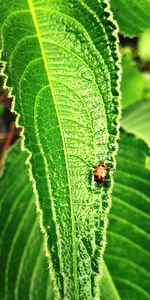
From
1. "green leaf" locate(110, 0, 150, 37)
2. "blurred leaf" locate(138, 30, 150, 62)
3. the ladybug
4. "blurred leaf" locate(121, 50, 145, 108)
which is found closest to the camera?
the ladybug

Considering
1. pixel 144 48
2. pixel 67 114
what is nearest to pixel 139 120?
pixel 67 114

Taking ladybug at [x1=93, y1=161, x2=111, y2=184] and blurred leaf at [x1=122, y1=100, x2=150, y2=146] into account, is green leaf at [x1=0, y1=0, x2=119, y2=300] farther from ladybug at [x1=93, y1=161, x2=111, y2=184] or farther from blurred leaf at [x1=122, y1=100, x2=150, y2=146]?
blurred leaf at [x1=122, y1=100, x2=150, y2=146]

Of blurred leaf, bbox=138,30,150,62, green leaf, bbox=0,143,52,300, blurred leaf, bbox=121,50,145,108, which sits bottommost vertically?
green leaf, bbox=0,143,52,300

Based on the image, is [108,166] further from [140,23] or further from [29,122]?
[140,23]

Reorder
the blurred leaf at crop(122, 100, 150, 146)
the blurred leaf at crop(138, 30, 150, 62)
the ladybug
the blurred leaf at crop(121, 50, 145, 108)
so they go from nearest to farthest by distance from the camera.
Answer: the ladybug → the blurred leaf at crop(122, 100, 150, 146) → the blurred leaf at crop(121, 50, 145, 108) → the blurred leaf at crop(138, 30, 150, 62)

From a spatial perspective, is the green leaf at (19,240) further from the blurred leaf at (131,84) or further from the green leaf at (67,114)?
the blurred leaf at (131,84)

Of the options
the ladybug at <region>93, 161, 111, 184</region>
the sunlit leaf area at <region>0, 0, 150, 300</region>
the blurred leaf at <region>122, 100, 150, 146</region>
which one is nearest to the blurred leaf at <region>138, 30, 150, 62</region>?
the blurred leaf at <region>122, 100, 150, 146</region>
